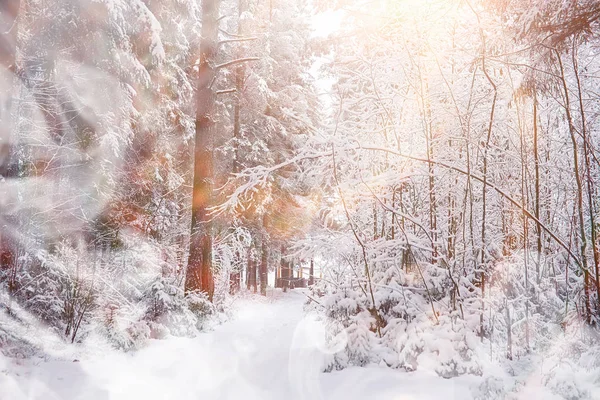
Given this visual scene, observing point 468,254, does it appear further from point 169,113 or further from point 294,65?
point 294,65

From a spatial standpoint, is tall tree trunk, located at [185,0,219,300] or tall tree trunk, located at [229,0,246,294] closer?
tall tree trunk, located at [185,0,219,300]

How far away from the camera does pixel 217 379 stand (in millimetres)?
4984

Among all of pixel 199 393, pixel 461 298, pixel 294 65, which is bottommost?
pixel 199 393

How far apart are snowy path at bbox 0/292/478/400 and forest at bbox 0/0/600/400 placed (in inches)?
1.5

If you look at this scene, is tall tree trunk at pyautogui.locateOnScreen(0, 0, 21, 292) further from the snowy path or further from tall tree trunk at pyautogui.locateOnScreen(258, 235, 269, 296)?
tall tree trunk at pyautogui.locateOnScreen(258, 235, 269, 296)

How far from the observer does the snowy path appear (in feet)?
13.5

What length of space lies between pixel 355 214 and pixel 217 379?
9.86ft

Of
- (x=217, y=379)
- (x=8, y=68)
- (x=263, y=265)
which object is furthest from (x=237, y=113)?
(x=217, y=379)

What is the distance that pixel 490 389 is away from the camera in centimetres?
358

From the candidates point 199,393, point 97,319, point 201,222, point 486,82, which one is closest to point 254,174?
point 199,393

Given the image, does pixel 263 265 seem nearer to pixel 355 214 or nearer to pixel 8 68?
pixel 355 214

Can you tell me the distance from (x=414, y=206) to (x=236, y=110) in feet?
39.0

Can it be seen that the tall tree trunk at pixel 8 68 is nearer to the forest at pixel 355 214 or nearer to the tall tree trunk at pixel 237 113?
the forest at pixel 355 214

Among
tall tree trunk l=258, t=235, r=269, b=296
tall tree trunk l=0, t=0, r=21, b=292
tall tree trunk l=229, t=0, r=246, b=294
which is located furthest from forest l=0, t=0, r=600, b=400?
tall tree trunk l=258, t=235, r=269, b=296
